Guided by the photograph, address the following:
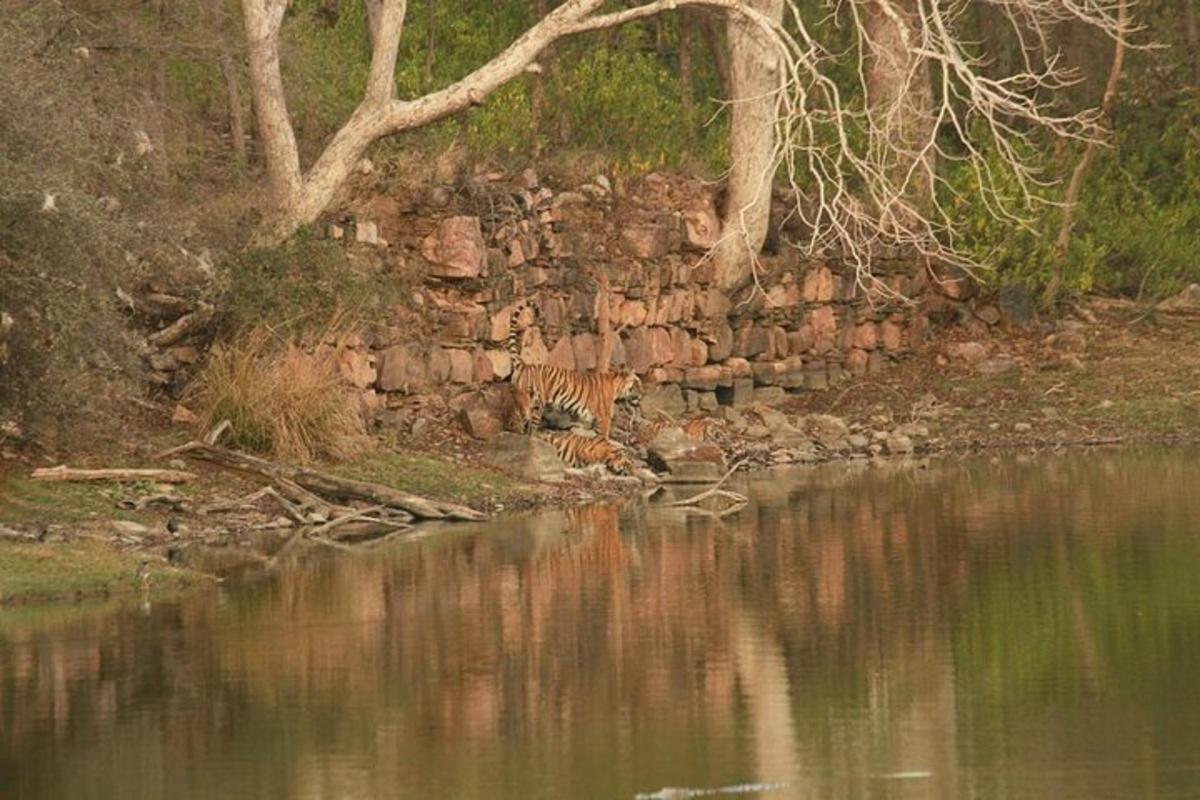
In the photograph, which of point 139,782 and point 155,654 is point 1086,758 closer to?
point 139,782

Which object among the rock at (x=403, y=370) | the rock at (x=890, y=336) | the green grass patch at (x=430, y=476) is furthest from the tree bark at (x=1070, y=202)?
the green grass patch at (x=430, y=476)

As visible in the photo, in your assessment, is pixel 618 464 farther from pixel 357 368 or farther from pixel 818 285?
pixel 818 285

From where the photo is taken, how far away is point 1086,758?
488 inches

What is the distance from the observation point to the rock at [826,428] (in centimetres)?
3052

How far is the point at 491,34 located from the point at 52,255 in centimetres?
1646

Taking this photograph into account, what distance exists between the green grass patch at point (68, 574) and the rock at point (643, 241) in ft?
41.3

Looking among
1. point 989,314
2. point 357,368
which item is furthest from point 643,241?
point 989,314

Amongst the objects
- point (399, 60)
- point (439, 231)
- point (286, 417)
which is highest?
point (399, 60)

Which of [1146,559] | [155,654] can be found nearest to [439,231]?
[1146,559]

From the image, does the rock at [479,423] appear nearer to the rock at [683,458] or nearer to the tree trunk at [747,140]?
the rock at [683,458]

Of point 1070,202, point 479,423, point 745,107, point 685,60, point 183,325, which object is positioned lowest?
point 479,423

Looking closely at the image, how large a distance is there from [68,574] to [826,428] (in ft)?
45.2

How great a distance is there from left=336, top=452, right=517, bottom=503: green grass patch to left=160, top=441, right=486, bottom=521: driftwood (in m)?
0.89

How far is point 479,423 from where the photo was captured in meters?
27.4
